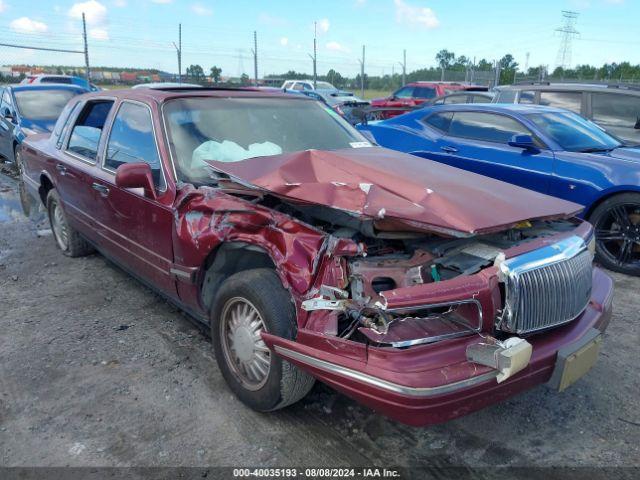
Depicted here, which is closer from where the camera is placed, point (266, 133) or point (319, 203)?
point (319, 203)

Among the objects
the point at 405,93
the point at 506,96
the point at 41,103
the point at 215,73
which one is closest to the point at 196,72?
the point at 215,73

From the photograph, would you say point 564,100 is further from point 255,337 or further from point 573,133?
point 255,337

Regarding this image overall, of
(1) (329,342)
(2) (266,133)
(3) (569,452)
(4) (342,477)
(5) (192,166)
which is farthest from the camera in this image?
(2) (266,133)

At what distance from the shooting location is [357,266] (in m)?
2.36

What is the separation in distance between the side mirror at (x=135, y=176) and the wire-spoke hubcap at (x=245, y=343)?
1.01m

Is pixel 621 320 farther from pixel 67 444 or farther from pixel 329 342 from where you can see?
pixel 67 444

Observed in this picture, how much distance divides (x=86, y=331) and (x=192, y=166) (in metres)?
1.53

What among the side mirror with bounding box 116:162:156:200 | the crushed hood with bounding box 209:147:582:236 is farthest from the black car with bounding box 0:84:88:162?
the crushed hood with bounding box 209:147:582:236

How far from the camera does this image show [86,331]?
Result: 3.75 m

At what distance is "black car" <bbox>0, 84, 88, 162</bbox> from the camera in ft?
28.8

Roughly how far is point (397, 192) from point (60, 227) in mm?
4171

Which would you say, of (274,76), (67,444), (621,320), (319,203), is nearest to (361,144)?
(319,203)

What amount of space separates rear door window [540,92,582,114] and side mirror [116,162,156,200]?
637cm

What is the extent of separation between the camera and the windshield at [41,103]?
9102 mm
